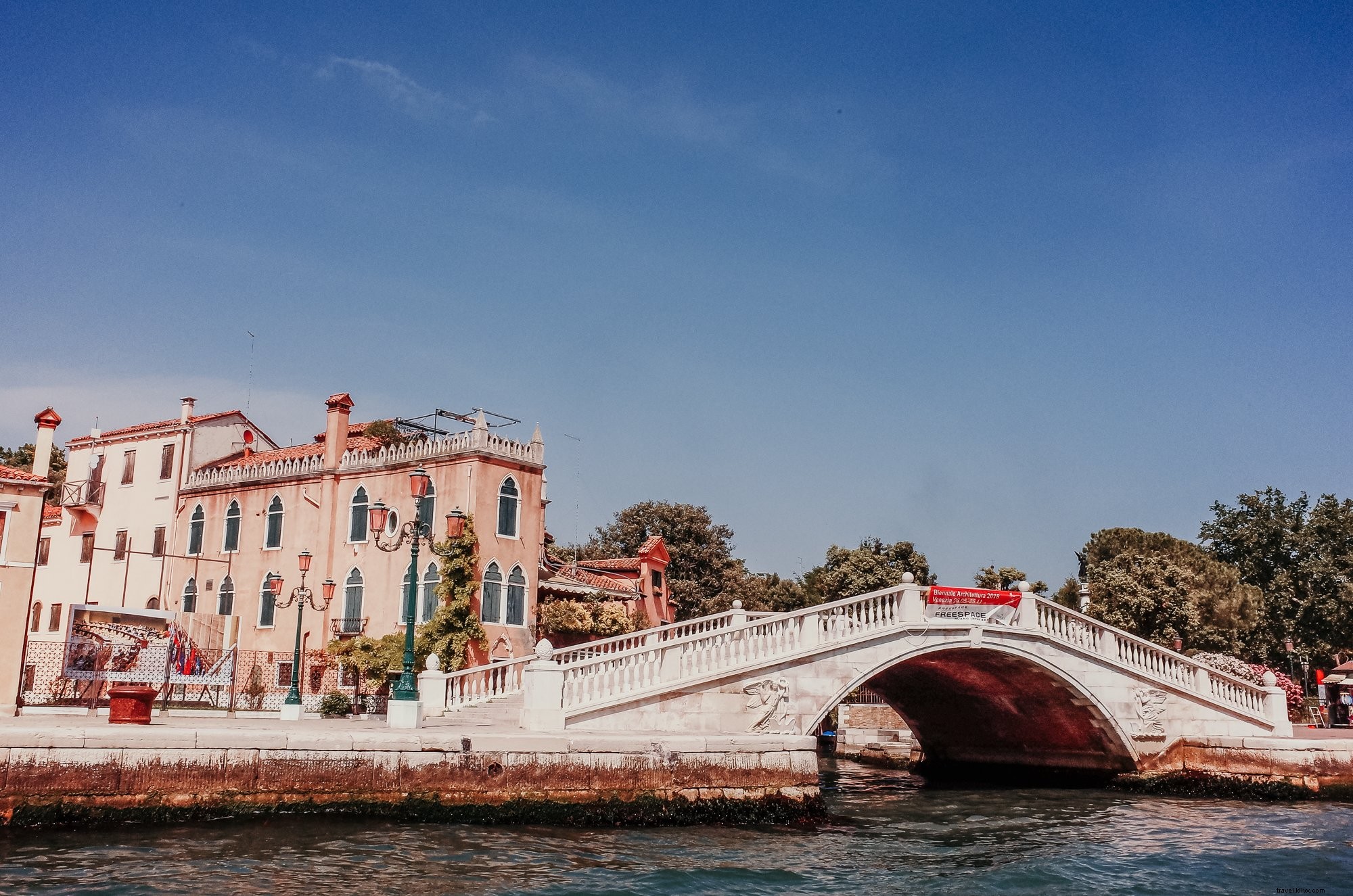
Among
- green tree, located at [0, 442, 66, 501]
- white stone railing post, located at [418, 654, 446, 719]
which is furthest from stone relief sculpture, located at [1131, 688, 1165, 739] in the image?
green tree, located at [0, 442, 66, 501]

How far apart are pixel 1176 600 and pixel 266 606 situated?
83.4 ft

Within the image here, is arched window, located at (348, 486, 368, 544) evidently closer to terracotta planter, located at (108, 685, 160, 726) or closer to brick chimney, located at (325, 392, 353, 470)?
brick chimney, located at (325, 392, 353, 470)

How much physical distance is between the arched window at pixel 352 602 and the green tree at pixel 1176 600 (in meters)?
21.1

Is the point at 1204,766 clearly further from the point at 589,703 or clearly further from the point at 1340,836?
the point at 589,703

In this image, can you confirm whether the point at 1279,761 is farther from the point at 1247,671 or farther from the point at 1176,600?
the point at 1176,600

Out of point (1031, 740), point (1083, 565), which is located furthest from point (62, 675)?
point (1083, 565)

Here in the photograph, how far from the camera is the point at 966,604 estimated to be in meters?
20.1

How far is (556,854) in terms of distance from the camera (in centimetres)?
1308

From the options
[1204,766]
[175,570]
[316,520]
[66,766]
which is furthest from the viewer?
[175,570]

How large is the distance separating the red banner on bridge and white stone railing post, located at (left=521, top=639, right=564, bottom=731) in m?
7.46

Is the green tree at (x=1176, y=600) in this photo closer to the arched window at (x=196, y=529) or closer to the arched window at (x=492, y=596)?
the arched window at (x=492, y=596)

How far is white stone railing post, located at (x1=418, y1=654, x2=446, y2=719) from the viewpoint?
18891 mm

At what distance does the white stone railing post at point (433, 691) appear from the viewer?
18.9m

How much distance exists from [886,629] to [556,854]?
324 inches
